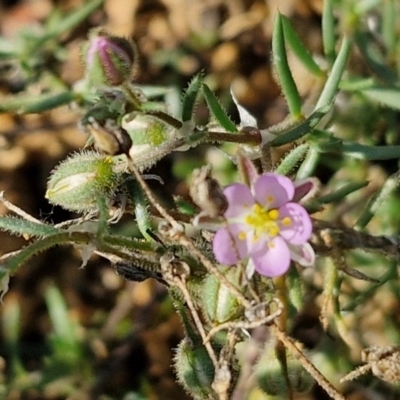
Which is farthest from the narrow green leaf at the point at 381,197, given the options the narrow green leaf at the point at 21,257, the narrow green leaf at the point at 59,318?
the narrow green leaf at the point at 59,318

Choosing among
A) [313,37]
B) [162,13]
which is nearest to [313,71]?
[313,37]

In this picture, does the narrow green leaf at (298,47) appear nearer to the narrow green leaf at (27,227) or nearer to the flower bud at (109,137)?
the flower bud at (109,137)

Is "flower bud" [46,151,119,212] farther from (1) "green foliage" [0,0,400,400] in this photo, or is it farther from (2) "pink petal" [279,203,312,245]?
(2) "pink petal" [279,203,312,245]

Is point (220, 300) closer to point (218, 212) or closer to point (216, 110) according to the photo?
point (218, 212)

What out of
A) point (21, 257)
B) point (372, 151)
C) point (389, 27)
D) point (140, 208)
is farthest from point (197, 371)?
point (389, 27)

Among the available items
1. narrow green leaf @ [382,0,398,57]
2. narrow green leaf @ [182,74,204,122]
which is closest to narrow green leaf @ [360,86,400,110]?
narrow green leaf @ [382,0,398,57]

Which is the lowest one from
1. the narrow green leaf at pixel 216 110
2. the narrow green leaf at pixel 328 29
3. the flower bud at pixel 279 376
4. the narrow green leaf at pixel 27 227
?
the flower bud at pixel 279 376

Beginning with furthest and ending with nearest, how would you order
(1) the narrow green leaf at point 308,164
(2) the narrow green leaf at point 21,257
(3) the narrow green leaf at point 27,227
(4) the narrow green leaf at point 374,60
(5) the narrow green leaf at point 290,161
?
(4) the narrow green leaf at point 374,60, (1) the narrow green leaf at point 308,164, (5) the narrow green leaf at point 290,161, (3) the narrow green leaf at point 27,227, (2) the narrow green leaf at point 21,257

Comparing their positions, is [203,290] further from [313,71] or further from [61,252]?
[61,252]
